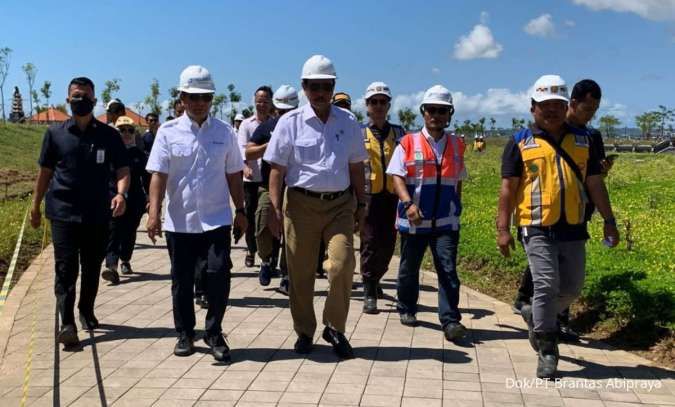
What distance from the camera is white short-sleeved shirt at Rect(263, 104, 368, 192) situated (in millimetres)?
4660

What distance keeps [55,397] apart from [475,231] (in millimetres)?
6845

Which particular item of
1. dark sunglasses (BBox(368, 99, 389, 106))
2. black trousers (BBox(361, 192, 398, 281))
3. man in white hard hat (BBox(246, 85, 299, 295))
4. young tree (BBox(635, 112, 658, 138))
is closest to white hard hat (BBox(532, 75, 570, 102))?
dark sunglasses (BBox(368, 99, 389, 106))

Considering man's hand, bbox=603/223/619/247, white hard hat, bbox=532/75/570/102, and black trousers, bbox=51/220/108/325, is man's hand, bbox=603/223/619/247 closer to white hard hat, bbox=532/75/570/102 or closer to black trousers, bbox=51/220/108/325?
white hard hat, bbox=532/75/570/102

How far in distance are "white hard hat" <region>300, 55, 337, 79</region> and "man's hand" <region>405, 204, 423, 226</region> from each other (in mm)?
1211

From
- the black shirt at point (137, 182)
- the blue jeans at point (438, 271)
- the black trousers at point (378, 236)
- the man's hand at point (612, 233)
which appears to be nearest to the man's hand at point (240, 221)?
the blue jeans at point (438, 271)

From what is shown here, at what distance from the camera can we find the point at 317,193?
4.69 metres

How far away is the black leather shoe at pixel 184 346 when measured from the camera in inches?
187

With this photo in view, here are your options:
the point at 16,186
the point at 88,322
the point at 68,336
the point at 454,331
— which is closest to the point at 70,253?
the point at 68,336

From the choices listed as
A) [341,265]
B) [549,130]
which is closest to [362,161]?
[341,265]

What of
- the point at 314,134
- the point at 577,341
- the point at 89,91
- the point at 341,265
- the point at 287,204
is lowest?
the point at 577,341

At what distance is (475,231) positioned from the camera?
32.0 ft

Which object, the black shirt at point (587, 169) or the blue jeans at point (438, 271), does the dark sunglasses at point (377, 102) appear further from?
the black shirt at point (587, 169)

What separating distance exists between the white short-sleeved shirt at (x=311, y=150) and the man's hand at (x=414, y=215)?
0.67 meters

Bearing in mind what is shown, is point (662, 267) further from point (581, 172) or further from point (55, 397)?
point (55, 397)
